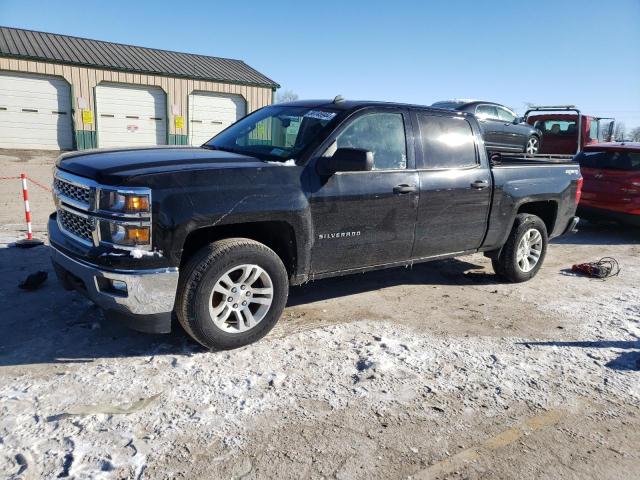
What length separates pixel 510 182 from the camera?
18.3 ft

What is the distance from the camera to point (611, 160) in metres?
9.01

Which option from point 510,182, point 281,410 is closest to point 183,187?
point 281,410

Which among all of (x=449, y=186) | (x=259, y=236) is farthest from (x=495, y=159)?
(x=259, y=236)

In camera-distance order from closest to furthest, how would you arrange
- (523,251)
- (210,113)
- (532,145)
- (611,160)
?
(523,251)
(611,160)
(532,145)
(210,113)

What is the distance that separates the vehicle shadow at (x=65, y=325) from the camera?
12.2 ft

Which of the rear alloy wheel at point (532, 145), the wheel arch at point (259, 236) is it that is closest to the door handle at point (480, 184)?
the wheel arch at point (259, 236)

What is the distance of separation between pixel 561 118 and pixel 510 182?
1134 centimetres

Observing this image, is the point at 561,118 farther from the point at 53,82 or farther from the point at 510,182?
the point at 53,82

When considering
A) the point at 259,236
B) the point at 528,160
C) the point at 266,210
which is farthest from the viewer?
the point at 528,160

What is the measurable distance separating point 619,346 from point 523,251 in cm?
191

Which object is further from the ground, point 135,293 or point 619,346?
point 135,293

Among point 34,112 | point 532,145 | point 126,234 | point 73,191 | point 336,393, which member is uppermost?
point 34,112

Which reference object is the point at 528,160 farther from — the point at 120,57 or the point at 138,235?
the point at 120,57

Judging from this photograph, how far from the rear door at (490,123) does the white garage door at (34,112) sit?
15.7 metres
